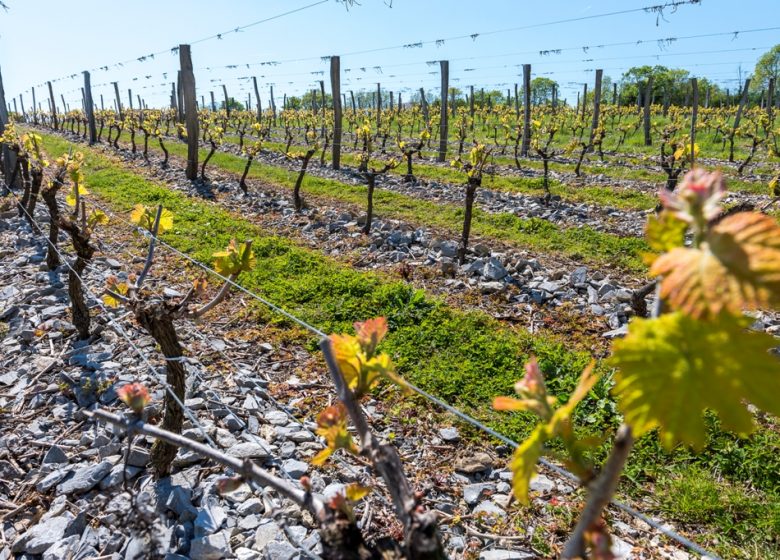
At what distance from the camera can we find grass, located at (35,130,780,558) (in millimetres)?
2967

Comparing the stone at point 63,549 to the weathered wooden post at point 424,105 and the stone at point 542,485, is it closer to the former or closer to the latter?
the stone at point 542,485

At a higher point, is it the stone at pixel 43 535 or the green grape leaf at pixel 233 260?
the green grape leaf at pixel 233 260

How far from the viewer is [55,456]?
3.23 metres

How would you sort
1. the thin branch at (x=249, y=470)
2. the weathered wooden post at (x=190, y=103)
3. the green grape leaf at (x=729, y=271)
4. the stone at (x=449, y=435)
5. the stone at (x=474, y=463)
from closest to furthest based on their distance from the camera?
the green grape leaf at (x=729, y=271)
the thin branch at (x=249, y=470)
the stone at (x=474, y=463)
the stone at (x=449, y=435)
the weathered wooden post at (x=190, y=103)

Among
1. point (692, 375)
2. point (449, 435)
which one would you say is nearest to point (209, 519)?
point (449, 435)

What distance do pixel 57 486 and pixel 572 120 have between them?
33.4 m

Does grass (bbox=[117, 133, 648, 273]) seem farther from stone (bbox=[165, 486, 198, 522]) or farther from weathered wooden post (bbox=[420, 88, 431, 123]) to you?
weathered wooden post (bbox=[420, 88, 431, 123])

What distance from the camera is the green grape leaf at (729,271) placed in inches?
20.2

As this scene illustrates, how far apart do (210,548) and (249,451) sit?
2.58 ft

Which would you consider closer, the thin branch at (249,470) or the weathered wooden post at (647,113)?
the thin branch at (249,470)

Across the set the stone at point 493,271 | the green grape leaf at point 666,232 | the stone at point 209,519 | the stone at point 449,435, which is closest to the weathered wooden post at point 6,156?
the stone at point 493,271

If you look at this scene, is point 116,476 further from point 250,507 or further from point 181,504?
point 250,507

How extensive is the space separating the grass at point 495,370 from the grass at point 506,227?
113 inches

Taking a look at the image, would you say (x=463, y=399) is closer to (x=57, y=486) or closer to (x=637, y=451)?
(x=637, y=451)
